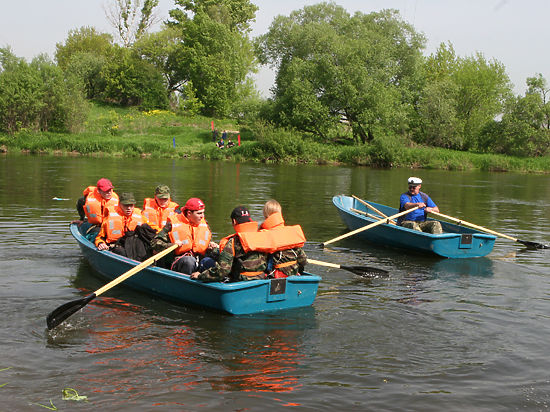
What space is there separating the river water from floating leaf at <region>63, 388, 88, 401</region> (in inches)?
1.7

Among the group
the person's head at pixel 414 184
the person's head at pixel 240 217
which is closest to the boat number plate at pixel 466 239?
the person's head at pixel 414 184

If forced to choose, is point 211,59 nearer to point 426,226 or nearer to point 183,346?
point 426,226

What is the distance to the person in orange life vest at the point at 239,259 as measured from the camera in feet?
22.6

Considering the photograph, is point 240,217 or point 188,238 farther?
point 188,238

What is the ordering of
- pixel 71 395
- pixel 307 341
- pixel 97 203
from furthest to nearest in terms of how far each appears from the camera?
1. pixel 97 203
2. pixel 307 341
3. pixel 71 395

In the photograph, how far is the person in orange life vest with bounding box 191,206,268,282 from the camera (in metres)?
6.88

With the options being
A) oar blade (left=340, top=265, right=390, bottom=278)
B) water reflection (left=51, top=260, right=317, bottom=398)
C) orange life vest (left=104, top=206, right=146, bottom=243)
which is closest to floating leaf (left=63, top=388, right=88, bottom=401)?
water reflection (left=51, top=260, right=317, bottom=398)

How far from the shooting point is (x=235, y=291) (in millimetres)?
6863

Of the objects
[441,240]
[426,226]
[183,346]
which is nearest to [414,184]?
[426,226]

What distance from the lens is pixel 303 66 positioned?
144ft

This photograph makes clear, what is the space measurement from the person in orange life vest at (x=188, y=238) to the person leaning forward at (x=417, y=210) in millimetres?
4956

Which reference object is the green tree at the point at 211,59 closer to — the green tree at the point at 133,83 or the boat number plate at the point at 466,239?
the green tree at the point at 133,83

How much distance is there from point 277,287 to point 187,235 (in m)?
1.62

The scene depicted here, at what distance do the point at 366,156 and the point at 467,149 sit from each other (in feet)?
37.8
